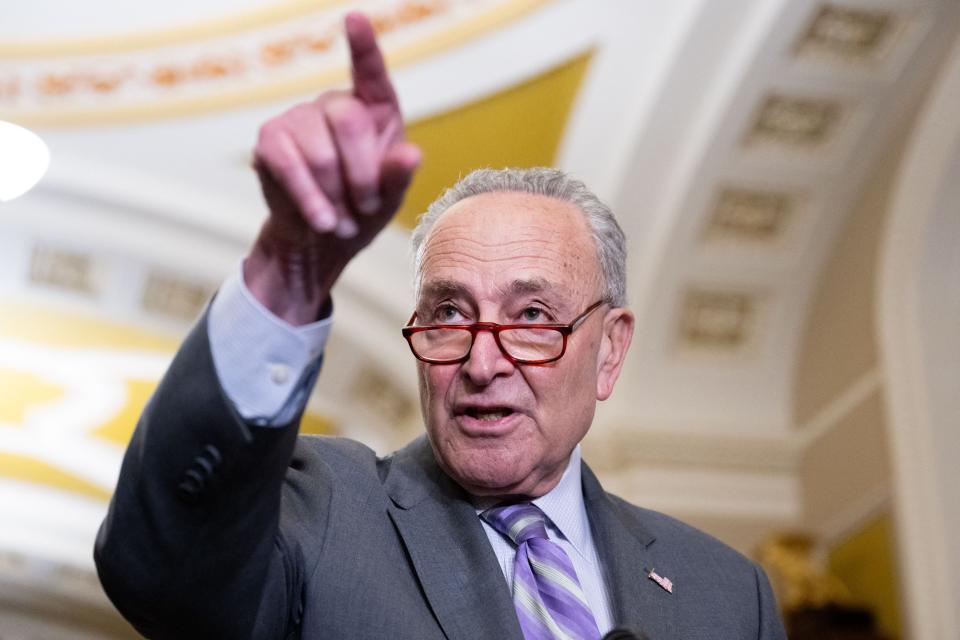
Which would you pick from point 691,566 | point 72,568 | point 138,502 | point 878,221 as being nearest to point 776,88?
point 878,221

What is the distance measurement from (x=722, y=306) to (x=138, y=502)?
5808 mm

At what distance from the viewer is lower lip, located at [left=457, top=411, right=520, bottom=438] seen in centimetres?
143

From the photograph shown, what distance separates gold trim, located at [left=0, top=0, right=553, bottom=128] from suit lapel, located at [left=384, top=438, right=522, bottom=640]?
5.43 m

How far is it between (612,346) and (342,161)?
755 mm

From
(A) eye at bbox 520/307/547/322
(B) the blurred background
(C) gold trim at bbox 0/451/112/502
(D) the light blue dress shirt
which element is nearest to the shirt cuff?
(D) the light blue dress shirt

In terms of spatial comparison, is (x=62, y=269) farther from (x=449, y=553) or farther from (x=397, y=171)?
(x=397, y=171)

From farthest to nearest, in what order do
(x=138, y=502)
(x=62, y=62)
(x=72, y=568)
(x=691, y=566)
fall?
(x=72, y=568) < (x=62, y=62) < (x=691, y=566) < (x=138, y=502)

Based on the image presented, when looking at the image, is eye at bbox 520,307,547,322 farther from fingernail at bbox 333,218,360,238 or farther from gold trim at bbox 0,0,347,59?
gold trim at bbox 0,0,347,59

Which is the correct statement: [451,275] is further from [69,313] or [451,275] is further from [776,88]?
[69,313]

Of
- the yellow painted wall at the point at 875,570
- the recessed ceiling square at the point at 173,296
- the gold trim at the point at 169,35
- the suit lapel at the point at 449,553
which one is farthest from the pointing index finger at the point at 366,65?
the recessed ceiling square at the point at 173,296

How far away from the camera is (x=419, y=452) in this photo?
155cm

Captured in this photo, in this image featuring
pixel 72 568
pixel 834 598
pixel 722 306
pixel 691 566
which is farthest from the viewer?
pixel 72 568

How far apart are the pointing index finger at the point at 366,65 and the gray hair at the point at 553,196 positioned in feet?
1.85

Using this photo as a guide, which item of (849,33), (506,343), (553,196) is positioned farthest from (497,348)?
(849,33)
